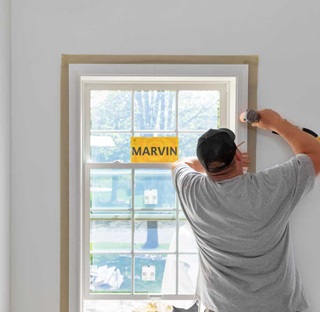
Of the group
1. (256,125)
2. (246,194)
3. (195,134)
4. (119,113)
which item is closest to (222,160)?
(246,194)

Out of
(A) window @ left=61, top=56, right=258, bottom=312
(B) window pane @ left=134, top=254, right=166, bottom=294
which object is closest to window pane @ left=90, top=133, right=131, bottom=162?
(A) window @ left=61, top=56, right=258, bottom=312

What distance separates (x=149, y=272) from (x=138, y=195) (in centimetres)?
45

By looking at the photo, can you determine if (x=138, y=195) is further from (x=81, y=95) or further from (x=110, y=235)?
(x=81, y=95)

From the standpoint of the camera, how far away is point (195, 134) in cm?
284

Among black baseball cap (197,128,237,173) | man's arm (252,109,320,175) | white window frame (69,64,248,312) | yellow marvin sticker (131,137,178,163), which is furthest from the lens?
yellow marvin sticker (131,137,178,163)

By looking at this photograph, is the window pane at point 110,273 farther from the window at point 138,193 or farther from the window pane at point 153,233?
the window pane at point 153,233

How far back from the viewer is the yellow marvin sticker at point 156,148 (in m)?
2.82

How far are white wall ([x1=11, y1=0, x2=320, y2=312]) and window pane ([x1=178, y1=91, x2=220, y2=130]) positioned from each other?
289 millimetres

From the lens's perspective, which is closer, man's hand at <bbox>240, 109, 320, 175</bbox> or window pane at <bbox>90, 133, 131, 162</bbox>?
man's hand at <bbox>240, 109, 320, 175</bbox>

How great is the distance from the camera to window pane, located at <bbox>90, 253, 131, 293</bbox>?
2.83 metres

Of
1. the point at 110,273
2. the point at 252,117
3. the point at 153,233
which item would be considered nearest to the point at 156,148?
the point at 153,233

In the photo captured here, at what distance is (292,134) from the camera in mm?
2420

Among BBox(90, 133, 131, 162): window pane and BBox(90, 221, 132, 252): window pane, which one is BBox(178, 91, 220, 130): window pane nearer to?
BBox(90, 133, 131, 162): window pane

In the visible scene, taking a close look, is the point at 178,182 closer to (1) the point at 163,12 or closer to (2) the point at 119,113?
(2) the point at 119,113
